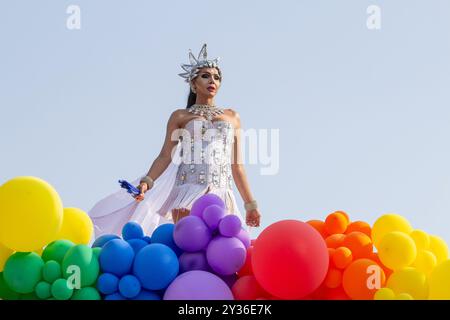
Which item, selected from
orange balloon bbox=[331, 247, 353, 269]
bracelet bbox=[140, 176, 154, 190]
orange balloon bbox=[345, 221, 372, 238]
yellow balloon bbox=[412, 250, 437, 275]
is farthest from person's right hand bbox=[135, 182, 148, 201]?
yellow balloon bbox=[412, 250, 437, 275]

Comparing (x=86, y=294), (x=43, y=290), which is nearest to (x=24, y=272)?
(x=43, y=290)

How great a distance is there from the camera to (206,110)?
5.15 m

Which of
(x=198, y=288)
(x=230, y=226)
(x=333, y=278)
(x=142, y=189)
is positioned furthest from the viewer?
(x=142, y=189)

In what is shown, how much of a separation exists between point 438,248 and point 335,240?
80 cm

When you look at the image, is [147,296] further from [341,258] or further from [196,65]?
[196,65]

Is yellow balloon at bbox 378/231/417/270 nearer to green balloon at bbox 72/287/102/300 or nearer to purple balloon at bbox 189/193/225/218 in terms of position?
purple balloon at bbox 189/193/225/218

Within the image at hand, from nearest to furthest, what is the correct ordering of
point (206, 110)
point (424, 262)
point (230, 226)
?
point (230, 226)
point (424, 262)
point (206, 110)

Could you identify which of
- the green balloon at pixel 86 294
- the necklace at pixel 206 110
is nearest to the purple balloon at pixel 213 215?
the green balloon at pixel 86 294

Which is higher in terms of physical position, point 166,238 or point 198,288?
point 166,238

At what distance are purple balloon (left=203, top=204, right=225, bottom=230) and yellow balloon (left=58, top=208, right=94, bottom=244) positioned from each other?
2.83 ft

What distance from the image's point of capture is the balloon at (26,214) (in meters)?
3.57

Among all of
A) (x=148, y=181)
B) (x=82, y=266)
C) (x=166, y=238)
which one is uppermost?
(x=148, y=181)

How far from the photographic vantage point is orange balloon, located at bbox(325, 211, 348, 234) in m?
4.21
